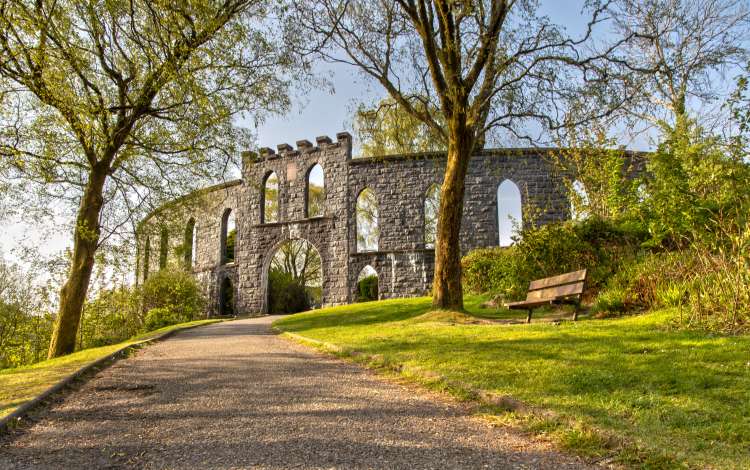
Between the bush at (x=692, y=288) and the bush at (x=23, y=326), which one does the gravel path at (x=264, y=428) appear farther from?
the bush at (x=23, y=326)

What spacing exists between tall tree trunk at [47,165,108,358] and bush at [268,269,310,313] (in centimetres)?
1278

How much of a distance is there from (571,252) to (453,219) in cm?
282

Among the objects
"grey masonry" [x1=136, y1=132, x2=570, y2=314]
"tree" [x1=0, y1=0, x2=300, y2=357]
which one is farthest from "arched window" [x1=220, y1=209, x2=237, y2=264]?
"tree" [x1=0, y1=0, x2=300, y2=357]

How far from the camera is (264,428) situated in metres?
3.94

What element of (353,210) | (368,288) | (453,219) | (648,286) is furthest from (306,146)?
(648,286)

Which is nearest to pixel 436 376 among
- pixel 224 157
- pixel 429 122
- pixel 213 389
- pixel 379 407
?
pixel 379 407

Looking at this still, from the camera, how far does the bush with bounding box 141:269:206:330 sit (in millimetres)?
21219

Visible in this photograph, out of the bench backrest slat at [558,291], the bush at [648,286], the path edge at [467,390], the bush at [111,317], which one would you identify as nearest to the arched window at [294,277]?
the bush at [111,317]

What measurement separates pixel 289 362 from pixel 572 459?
466 centimetres

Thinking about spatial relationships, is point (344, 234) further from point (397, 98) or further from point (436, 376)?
point (436, 376)

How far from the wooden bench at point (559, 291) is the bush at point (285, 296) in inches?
657

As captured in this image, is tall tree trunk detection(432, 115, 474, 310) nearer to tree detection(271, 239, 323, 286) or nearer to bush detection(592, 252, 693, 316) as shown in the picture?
bush detection(592, 252, 693, 316)

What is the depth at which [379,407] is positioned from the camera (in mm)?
4562

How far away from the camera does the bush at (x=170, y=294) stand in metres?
21.2
